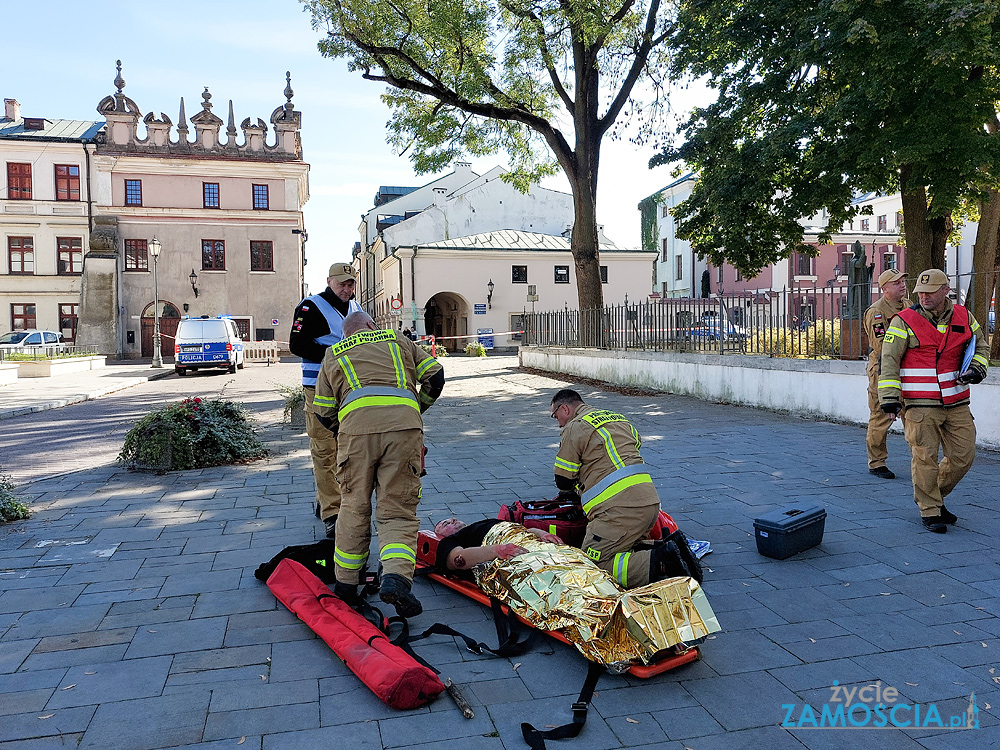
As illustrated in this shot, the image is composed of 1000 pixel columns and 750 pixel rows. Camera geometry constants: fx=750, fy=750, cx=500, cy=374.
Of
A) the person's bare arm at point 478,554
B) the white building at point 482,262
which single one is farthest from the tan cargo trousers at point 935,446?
the white building at point 482,262

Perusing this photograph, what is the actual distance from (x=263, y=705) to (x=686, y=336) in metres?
13.9

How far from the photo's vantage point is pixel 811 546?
207 inches

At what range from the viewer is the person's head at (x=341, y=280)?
18.2 ft

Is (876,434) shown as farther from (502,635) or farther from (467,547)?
(502,635)

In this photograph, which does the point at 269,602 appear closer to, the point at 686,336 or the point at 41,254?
the point at 686,336

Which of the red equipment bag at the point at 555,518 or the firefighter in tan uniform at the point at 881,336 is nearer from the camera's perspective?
the red equipment bag at the point at 555,518

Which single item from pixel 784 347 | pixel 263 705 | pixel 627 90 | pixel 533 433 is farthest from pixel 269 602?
pixel 627 90

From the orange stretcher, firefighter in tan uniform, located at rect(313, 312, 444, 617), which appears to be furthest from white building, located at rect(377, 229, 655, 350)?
firefighter in tan uniform, located at rect(313, 312, 444, 617)

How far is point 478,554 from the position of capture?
4.41 meters

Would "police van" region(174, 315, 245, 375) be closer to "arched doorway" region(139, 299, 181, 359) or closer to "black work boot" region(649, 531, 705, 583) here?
"arched doorway" region(139, 299, 181, 359)

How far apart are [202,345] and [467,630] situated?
957 inches

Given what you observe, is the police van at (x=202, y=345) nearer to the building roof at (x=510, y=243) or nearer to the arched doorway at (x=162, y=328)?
the arched doorway at (x=162, y=328)

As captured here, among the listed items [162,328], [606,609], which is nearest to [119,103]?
[162,328]

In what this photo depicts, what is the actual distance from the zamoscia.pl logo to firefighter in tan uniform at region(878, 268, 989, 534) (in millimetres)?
2890
